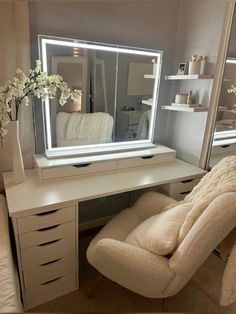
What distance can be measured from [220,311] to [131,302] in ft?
1.72

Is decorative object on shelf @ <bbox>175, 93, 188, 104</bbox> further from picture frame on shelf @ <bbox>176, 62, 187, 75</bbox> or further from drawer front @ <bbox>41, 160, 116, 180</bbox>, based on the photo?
drawer front @ <bbox>41, 160, 116, 180</bbox>

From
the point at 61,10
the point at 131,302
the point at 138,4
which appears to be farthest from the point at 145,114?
the point at 131,302

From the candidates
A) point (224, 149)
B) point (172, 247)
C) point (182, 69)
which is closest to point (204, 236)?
point (172, 247)

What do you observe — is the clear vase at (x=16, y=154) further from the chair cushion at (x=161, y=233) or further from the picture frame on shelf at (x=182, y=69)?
the picture frame on shelf at (x=182, y=69)

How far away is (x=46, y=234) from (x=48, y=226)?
0.05 metres

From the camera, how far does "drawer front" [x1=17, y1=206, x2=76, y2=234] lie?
117 cm

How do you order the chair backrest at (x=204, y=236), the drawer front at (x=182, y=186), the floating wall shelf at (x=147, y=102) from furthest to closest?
the floating wall shelf at (x=147, y=102) < the drawer front at (x=182, y=186) < the chair backrest at (x=204, y=236)

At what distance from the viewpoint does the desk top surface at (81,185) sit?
122cm

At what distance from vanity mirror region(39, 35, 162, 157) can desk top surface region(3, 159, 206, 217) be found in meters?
0.24

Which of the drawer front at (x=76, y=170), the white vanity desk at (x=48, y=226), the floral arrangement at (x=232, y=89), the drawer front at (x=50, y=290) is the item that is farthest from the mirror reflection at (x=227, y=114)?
the drawer front at (x=50, y=290)

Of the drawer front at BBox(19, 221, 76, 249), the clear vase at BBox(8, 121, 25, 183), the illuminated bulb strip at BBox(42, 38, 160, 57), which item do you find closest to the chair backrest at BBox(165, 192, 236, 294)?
the drawer front at BBox(19, 221, 76, 249)

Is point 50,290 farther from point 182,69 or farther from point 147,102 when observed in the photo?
point 182,69

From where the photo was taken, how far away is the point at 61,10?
1484 millimetres

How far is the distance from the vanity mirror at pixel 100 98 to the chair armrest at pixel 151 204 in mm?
464
